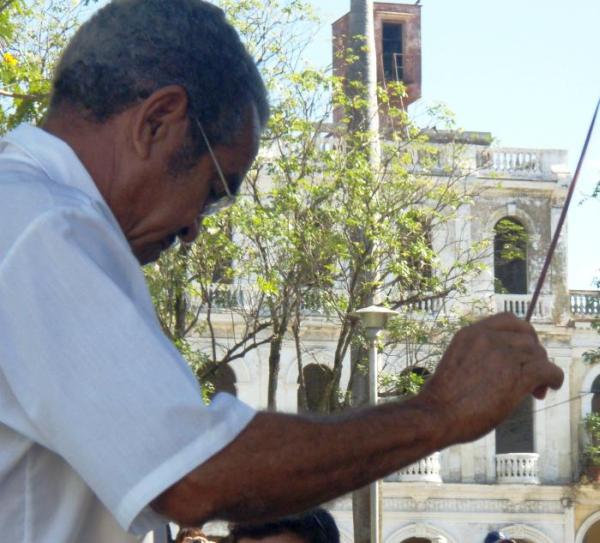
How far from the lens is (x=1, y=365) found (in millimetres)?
1646

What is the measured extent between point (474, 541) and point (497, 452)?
77.8 inches

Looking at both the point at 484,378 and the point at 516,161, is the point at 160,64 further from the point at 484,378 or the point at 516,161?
the point at 516,161

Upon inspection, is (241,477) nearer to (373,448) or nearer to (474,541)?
(373,448)

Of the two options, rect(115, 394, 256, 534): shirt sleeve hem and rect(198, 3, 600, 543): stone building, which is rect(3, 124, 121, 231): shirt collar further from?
rect(198, 3, 600, 543): stone building

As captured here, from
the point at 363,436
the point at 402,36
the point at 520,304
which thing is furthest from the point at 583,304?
the point at 363,436

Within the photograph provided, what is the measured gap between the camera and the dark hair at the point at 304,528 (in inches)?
145

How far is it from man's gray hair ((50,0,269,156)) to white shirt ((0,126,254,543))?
0.25 metres

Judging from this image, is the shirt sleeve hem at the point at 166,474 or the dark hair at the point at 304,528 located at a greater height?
the shirt sleeve hem at the point at 166,474

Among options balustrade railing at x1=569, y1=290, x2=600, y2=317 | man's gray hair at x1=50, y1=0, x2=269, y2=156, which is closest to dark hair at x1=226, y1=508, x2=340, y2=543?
man's gray hair at x1=50, y1=0, x2=269, y2=156

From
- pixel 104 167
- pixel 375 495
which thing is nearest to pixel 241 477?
pixel 104 167

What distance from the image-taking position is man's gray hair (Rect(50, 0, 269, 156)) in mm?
1929

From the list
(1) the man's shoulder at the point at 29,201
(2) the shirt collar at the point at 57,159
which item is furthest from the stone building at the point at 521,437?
(1) the man's shoulder at the point at 29,201

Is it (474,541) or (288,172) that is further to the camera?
(474,541)

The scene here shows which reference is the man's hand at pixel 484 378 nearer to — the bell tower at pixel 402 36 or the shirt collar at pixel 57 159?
the shirt collar at pixel 57 159
